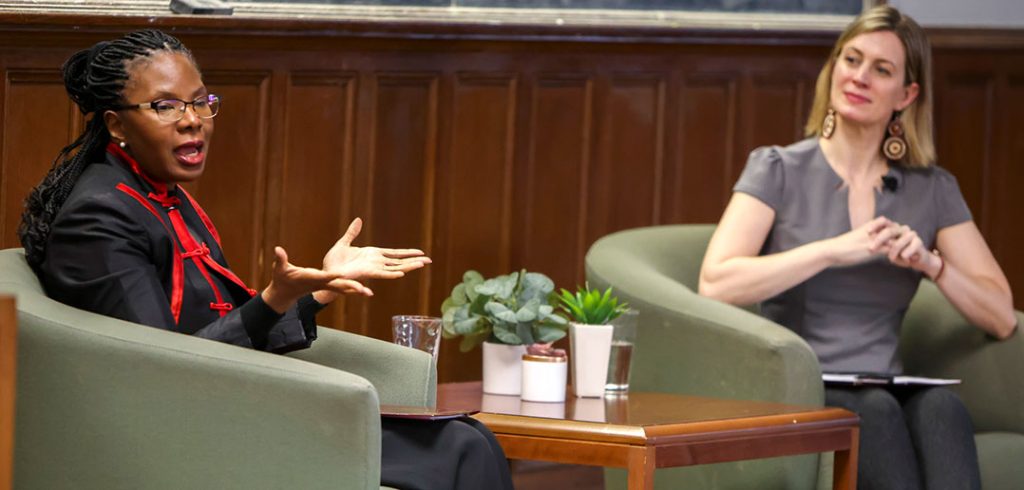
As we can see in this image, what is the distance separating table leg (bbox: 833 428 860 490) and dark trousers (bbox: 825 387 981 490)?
89 millimetres

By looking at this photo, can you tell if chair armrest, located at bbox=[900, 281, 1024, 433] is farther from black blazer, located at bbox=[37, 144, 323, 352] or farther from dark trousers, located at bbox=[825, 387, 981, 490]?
black blazer, located at bbox=[37, 144, 323, 352]

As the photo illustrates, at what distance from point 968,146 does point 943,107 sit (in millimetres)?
150

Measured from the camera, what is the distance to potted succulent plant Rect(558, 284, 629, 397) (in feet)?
9.66

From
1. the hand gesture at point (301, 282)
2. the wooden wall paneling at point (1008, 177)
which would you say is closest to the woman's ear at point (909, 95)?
the wooden wall paneling at point (1008, 177)

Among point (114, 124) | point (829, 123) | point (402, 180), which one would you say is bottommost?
point (402, 180)

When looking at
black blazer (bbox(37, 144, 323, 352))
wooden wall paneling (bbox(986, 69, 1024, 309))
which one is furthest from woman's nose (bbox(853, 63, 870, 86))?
black blazer (bbox(37, 144, 323, 352))

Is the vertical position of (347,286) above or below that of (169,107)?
below

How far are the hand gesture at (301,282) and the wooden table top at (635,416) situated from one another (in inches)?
20.7

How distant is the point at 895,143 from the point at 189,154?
1817 mm

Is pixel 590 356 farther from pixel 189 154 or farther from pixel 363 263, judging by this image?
pixel 189 154

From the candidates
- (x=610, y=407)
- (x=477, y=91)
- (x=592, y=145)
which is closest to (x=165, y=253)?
(x=610, y=407)

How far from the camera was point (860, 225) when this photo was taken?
11.4 ft

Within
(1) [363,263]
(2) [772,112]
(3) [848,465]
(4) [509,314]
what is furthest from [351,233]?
(2) [772,112]

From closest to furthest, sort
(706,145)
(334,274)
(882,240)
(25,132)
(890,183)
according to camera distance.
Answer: (334,274) < (882,240) < (25,132) < (890,183) < (706,145)
